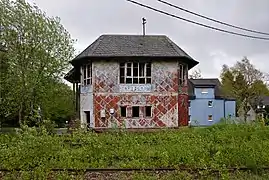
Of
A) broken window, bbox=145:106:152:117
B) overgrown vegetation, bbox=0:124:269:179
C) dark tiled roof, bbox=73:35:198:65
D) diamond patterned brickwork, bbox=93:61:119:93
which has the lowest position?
overgrown vegetation, bbox=0:124:269:179

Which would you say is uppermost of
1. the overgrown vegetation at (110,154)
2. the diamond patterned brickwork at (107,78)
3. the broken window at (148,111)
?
the diamond patterned brickwork at (107,78)

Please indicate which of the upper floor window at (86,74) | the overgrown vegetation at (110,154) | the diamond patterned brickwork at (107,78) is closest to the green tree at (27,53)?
the upper floor window at (86,74)

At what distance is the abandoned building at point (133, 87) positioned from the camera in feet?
116

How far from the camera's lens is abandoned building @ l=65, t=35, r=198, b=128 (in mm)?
35500

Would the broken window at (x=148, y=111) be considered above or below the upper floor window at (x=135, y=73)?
below

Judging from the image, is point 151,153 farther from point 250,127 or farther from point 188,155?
point 250,127

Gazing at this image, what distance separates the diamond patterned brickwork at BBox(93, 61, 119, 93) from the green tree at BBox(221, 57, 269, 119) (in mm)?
36828

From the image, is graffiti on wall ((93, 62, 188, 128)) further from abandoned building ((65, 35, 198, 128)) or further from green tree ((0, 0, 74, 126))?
green tree ((0, 0, 74, 126))

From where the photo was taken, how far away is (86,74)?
37438 mm

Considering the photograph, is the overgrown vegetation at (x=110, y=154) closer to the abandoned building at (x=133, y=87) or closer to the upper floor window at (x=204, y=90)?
the abandoned building at (x=133, y=87)

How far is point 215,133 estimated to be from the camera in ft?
71.0

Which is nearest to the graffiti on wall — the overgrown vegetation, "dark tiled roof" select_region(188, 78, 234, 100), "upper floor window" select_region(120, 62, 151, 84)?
"upper floor window" select_region(120, 62, 151, 84)

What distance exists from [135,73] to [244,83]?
1540 inches

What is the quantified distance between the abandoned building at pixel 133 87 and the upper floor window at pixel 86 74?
0.29ft
